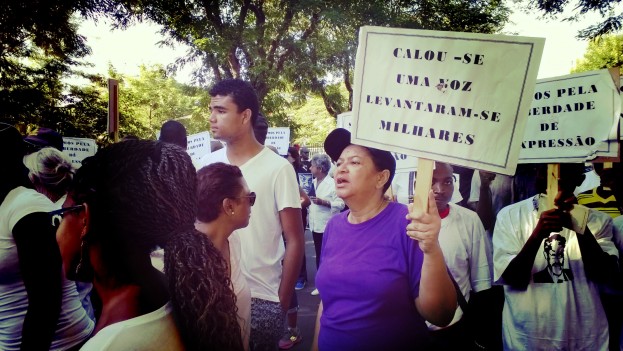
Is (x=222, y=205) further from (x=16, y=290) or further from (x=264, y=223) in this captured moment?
(x=16, y=290)

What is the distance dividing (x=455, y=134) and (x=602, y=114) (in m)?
1.41

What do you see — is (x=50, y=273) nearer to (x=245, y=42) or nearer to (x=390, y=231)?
(x=390, y=231)

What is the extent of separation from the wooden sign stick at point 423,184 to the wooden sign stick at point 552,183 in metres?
1.10

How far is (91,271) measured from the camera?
51.8 inches

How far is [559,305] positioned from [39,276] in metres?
2.59

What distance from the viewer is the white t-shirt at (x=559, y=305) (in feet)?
Result: 8.09

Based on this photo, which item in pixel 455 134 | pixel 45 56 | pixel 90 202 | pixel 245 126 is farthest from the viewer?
pixel 45 56

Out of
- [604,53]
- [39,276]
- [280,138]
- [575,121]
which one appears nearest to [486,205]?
[575,121]

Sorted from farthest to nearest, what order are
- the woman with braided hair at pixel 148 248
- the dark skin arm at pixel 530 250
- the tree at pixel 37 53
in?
the tree at pixel 37 53 → the dark skin arm at pixel 530 250 → the woman with braided hair at pixel 148 248

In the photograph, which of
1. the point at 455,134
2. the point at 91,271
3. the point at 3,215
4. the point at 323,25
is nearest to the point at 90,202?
the point at 91,271

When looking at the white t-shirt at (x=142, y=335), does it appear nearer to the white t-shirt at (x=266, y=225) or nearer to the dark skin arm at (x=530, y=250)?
the white t-shirt at (x=266, y=225)

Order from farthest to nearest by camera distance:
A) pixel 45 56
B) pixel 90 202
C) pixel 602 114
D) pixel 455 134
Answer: pixel 45 56 → pixel 602 114 → pixel 455 134 → pixel 90 202

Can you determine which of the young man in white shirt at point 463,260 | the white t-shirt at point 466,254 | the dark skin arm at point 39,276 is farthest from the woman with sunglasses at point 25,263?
the white t-shirt at point 466,254

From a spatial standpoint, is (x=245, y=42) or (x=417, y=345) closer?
(x=417, y=345)
